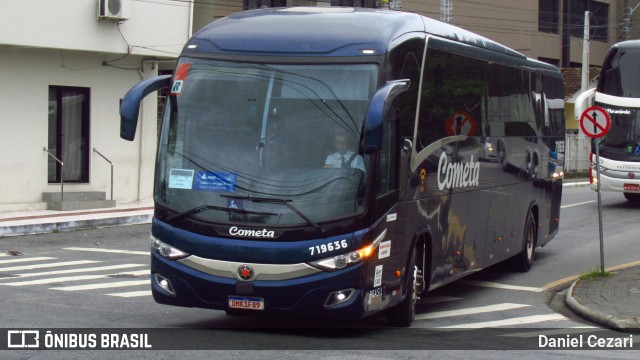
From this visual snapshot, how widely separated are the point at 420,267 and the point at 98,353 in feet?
13.9

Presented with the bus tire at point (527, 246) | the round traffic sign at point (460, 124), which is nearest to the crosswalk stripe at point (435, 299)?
the round traffic sign at point (460, 124)

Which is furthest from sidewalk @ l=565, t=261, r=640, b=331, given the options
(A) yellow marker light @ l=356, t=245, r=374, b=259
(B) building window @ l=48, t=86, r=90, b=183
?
(B) building window @ l=48, t=86, r=90, b=183

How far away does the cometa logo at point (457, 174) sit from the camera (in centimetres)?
1268

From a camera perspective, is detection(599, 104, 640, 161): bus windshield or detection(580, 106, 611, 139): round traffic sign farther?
detection(599, 104, 640, 161): bus windshield

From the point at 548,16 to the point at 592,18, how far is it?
19.8ft

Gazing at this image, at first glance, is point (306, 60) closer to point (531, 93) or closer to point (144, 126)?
point (531, 93)

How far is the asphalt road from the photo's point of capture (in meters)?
9.98

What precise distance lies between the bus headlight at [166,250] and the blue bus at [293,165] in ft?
0.05

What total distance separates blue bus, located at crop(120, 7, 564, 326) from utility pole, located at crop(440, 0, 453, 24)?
136ft

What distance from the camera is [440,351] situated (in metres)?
9.98

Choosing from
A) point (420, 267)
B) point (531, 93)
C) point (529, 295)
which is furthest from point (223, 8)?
point (420, 267)

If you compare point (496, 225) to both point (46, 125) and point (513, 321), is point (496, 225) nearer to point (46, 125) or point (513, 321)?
point (513, 321)

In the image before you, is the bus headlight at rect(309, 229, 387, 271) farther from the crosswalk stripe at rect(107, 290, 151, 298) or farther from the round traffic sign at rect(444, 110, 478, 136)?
the crosswalk stripe at rect(107, 290, 151, 298)

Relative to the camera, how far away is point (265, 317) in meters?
11.7
